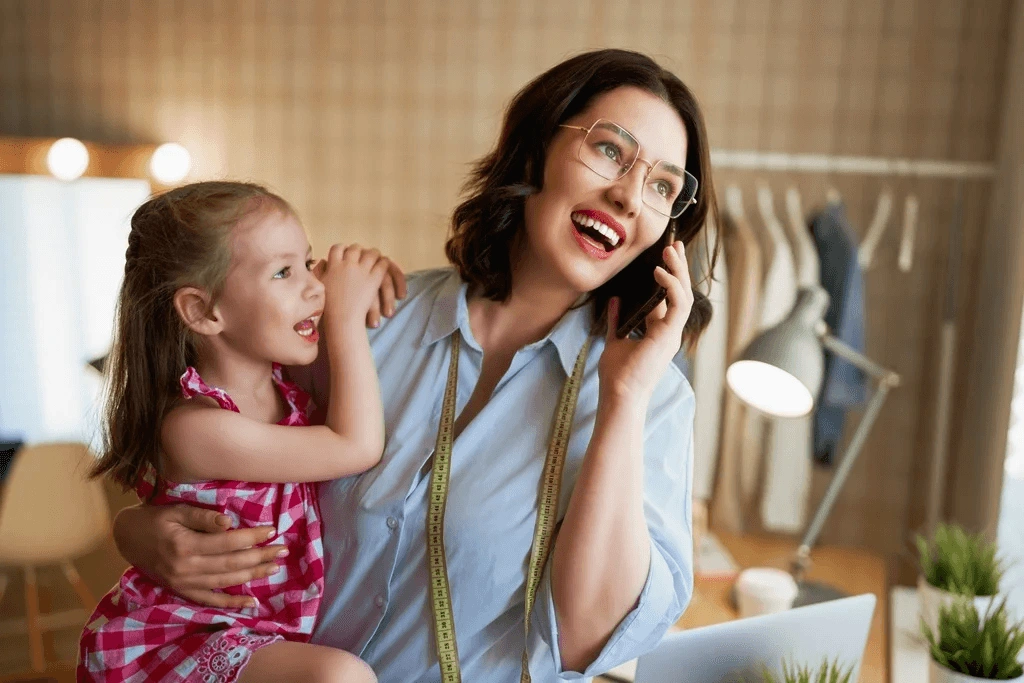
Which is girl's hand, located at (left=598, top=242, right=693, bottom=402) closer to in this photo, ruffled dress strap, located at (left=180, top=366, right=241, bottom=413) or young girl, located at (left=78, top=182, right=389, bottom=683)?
young girl, located at (left=78, top=182, right=389, bottom=683)

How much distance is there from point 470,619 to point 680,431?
0.43 metres

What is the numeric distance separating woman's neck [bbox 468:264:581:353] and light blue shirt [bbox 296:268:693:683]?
6 cm

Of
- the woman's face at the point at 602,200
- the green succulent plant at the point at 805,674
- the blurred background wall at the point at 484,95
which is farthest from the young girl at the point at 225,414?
the blurred background wall at the point at 484,95

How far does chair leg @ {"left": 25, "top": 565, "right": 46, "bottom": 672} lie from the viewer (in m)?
3.45

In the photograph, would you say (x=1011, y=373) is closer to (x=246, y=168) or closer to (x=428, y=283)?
(x=428, y=283)

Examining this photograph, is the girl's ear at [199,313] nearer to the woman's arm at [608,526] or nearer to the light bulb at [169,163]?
the woman's arm at [608,526]

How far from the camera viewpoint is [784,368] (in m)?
2.18

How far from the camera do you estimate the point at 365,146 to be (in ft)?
13.5

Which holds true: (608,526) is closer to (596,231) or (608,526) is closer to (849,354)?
(596,231)

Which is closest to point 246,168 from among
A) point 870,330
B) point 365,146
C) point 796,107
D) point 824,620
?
point 365,146

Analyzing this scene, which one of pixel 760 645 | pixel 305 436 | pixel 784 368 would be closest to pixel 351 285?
pixel 305 436

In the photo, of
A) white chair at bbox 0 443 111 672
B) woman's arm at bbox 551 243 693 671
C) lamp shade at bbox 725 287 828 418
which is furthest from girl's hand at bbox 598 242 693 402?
white chair at bbox 0 443 111 672

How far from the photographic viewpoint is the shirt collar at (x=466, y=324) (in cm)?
149

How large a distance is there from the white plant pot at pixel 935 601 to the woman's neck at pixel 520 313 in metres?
1.25
